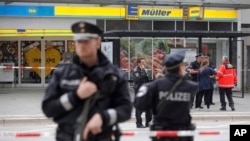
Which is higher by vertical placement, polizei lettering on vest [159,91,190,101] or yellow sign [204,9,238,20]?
yellow sign [204,9,238,20]

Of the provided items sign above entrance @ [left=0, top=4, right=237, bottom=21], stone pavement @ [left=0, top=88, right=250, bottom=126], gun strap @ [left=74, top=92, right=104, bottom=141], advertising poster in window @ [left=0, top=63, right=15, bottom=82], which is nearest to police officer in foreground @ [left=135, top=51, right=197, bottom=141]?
gun strap @ [left=74, top=92, right=104, bottom=141]

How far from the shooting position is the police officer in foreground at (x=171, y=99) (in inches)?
201

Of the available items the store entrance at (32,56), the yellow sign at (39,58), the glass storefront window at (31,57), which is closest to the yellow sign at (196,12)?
the store entrance at (32,56)

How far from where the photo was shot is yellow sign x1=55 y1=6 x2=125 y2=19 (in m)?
23.6

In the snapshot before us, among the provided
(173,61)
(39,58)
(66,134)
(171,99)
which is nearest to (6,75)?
(39,58)

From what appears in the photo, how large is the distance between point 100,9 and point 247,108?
30.8 feet

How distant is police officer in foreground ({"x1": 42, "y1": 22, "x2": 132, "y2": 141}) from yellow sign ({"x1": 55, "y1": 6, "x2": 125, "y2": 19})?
65.7 ft

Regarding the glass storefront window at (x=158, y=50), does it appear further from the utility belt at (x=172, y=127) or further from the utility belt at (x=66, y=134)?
the utility belt at (x=66, y=134)

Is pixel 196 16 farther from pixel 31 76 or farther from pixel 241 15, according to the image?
pixel 31 76

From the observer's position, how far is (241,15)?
26.9 metres

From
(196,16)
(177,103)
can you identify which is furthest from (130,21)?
(177,103)

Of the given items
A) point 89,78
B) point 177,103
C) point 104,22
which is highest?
point 104,22

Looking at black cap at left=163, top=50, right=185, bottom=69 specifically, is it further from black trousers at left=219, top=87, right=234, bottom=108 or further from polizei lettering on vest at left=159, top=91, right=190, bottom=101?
black trousers at left=219, top=87, right=234, bottom=108

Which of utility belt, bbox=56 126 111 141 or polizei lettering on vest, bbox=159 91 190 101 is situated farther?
polizei lettering on vest, bbox=159 91 190 101
